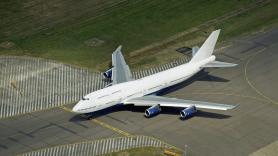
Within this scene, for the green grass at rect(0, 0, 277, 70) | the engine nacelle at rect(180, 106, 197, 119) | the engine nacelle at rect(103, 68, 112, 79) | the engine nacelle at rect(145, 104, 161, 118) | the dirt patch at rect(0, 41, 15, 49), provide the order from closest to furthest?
the engine nacelle at rect(180, 106, 197, 119), the engine nacelle at rect(145, 104, 161, 118), the engine nacelle at rect(103, 68, 112, 79), the green grass at rect(0, 0, 277, 70), the dirt patch at rect(0, 41, 15, 49)

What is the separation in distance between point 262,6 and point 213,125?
230 feet

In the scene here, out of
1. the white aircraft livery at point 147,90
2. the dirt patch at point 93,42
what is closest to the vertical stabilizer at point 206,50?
the white aircraft livery at point 147,90

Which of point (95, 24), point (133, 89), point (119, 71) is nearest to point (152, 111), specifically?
point (133, 89)

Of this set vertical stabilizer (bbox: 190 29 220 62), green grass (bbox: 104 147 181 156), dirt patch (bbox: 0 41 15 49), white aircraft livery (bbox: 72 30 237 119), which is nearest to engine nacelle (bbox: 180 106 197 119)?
white aircraft livery (bbox: 72 30 237 119)

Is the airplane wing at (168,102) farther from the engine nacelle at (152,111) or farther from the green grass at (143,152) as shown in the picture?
the green grass at (143,152)

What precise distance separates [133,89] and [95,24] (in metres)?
48.6

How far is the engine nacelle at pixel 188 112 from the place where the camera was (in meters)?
121

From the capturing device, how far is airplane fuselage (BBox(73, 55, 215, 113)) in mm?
120312

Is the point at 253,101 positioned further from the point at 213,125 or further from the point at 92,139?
the point at 92,139

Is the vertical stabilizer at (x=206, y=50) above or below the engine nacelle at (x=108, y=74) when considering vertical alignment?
above

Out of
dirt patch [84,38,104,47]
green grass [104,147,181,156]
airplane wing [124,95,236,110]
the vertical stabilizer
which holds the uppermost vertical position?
the vertical stabilizer

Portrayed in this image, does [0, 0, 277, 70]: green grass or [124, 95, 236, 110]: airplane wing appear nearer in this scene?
[124, 95, 236, 110]: airplane wing

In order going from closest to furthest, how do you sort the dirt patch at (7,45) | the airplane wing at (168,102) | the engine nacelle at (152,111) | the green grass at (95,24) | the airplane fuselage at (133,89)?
the airplane fuselage at (133,89)
the airplane wing at (168,102)
the engine nacelle at (152,111)
the green grass at (95,24)
the dirt patch at (7,45)

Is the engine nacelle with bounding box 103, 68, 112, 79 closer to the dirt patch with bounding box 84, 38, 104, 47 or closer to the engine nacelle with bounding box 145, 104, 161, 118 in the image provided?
the engine nacelle with bounding box 145, 104, 161, 118
